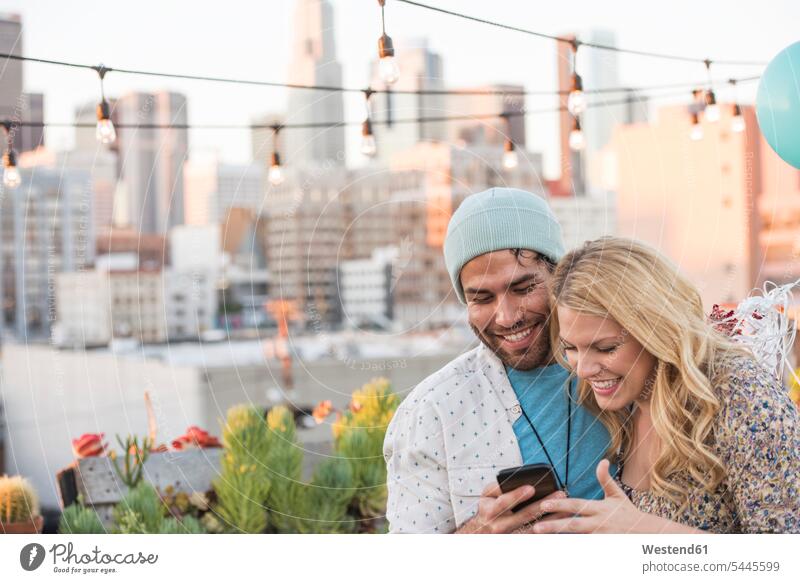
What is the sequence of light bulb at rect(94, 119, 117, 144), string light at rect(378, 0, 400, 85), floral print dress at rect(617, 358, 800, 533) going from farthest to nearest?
light bulb at rect(94, 119, 117, 144) → string light at rect(378, 0, 400, 85) → floral print dress at rect(617, 358, 800, 533)

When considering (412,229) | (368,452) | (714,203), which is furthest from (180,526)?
(412,229)

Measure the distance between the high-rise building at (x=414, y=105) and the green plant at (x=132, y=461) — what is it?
3.02 ft

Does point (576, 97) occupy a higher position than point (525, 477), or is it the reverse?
point (576, 97)

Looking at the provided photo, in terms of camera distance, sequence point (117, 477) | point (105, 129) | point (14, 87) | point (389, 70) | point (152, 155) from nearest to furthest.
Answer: point (389, 70)
point (105, 129)
point (117, 477)
point (14, 87)
point (152, 155)

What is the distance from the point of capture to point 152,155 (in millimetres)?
12625

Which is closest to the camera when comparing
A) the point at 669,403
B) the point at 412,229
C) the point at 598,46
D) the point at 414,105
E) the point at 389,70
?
the point at 669,403

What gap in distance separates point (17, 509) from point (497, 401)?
46.5 inches

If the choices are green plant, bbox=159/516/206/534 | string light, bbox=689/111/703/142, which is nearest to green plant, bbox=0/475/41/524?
green plant, bbox=159/516/206/534

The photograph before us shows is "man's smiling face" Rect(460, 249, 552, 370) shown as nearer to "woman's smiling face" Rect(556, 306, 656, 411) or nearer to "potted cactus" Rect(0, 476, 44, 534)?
"woman's smiling face" Rect(556, 306, 656, 411)

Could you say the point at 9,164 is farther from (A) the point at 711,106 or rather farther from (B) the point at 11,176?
(A) the point at 711,106

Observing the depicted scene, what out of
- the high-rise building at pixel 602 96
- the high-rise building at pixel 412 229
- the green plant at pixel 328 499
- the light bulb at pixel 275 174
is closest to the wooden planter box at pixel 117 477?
the green plant at pixel 328 499

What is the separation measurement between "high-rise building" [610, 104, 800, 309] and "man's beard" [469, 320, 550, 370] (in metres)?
0.61

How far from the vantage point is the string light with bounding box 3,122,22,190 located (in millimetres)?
1898
